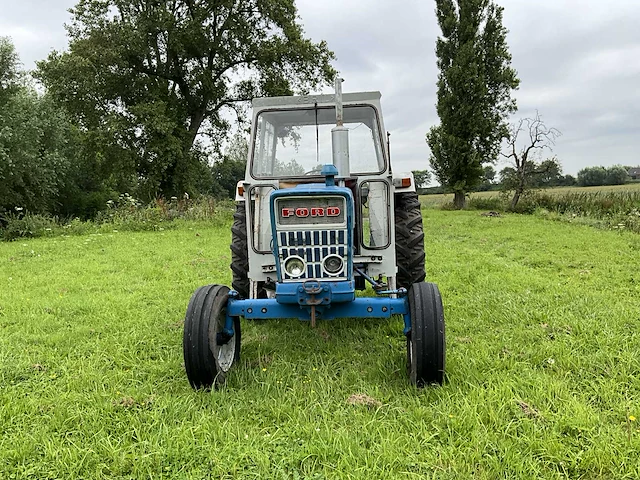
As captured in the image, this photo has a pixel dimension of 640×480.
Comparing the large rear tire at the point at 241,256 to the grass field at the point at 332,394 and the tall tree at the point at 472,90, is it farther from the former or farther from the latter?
the tall tree at the point at 472,90

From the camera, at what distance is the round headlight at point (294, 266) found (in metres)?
3.20

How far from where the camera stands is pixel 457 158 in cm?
2155

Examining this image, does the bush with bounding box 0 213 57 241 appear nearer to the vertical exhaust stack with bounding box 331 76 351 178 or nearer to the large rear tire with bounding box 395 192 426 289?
the large rear tire with bounding box 395 192 426 289

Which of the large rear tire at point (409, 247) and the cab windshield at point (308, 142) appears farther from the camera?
the large rear tire at point (409, 247)

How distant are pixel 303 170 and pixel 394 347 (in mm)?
1695

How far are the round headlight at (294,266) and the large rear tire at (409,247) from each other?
1.50m

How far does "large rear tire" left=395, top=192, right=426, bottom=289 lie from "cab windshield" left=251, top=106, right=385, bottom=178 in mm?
642

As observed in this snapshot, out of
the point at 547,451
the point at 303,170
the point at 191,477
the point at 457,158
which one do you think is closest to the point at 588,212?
the point at 457,158

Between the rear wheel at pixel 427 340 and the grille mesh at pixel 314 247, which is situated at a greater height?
the grille mesh at pixel 314 247

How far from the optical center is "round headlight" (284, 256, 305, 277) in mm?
3199

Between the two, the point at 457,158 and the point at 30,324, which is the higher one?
the point at 457,158

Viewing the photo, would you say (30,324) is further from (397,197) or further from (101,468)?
(397,197)

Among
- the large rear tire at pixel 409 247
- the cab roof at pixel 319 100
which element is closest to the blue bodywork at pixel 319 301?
the cab roof at pixel 319 100

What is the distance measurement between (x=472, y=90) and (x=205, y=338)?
2082 cm
